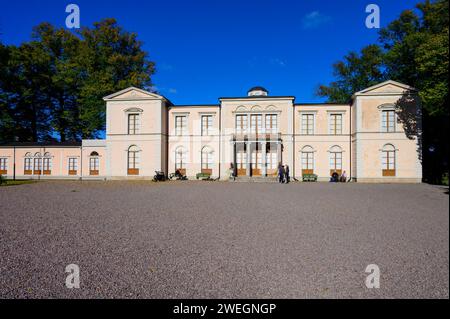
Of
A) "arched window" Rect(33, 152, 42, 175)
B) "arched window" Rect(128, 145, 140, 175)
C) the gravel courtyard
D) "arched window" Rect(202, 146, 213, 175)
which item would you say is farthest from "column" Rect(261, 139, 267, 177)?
"arched window" Rect(33, 152, 42, 175)

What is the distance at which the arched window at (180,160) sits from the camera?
2966 centimetres

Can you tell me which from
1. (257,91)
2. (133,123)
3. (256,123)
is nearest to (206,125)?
(256,123)

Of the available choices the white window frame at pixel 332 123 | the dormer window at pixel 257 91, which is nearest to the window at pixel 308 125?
the white window frame at pixel 332 123

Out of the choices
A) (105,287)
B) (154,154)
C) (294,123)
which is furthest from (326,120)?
(105,287)

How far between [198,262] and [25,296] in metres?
2.31

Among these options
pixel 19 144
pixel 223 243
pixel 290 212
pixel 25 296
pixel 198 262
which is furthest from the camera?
pixel 19 144

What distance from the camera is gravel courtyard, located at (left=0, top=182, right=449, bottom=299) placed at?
329cm

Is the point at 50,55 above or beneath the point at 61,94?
above

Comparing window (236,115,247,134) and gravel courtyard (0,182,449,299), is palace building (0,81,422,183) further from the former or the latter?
gravel courtyard (0,182,449,299)

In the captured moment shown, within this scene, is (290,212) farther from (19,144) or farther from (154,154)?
(19,144)

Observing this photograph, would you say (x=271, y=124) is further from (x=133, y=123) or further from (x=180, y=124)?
(x=133, y=123)

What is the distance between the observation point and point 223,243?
523 centimetres

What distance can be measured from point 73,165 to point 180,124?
14.1 metres

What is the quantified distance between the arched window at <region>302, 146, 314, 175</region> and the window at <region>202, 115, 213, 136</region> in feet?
35.2
